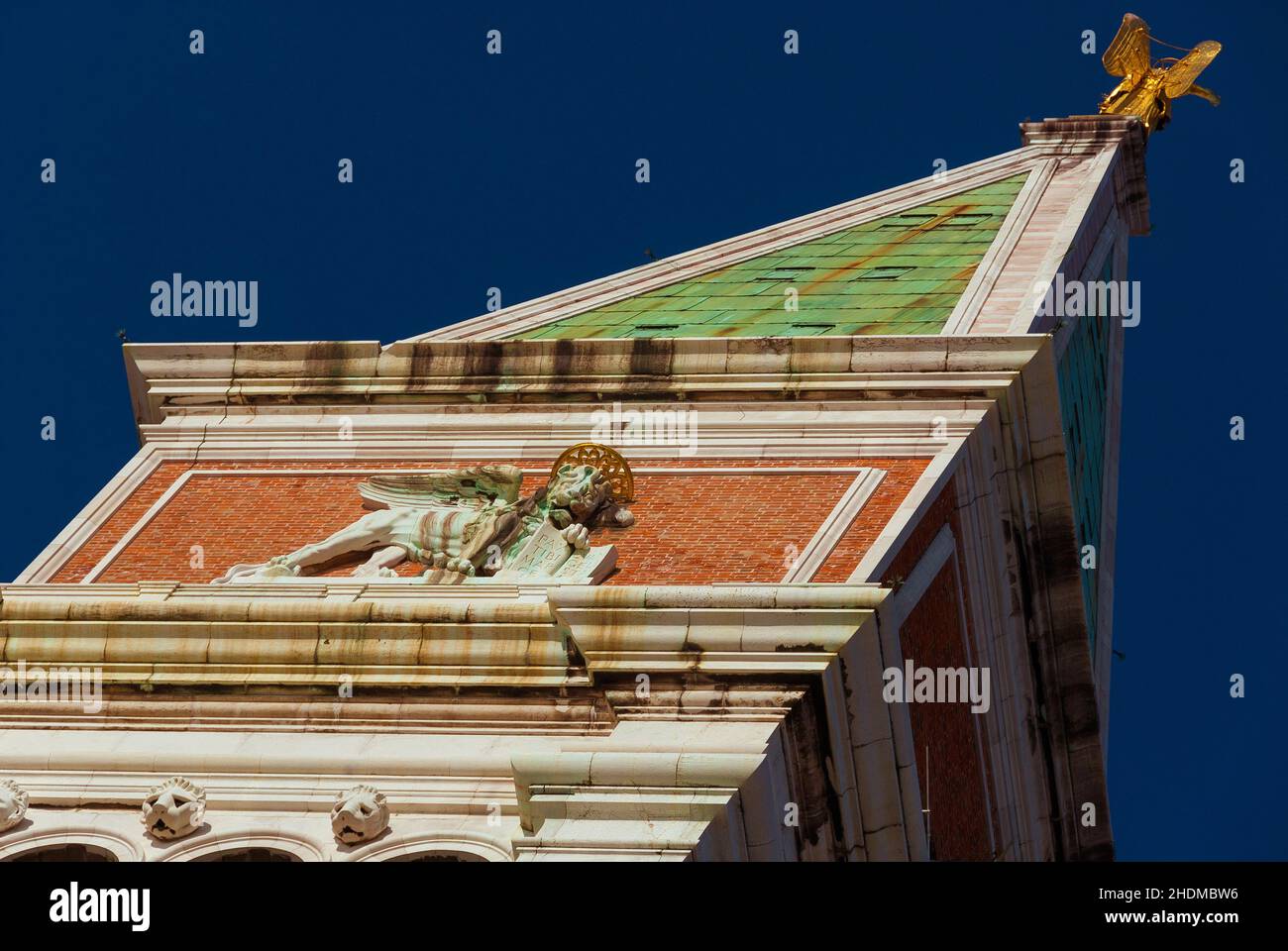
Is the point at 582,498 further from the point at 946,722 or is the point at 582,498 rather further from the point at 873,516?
the point at 946,722

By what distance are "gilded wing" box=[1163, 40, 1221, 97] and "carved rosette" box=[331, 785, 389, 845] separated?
2606 cm

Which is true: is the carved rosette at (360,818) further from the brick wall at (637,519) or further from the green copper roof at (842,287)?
the green copper roof at (842,287)

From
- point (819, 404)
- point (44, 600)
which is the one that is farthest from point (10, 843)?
point (819, 404)

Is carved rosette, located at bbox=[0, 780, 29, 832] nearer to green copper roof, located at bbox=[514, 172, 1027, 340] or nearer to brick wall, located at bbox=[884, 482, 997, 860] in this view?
brick wall, located at bbox=[884, 482, 997, 860]

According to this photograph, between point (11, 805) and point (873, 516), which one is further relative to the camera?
point (873, 516)

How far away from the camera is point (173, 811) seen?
29922 millimetres

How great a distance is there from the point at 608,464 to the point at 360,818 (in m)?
6.74

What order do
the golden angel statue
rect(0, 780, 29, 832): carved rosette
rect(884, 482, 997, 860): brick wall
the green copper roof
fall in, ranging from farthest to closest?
1. the golden angel statue
2. the green copper roof
3. rect(884, 482, 997, 860): brick wall
4. rect(0, 780, 29, 832): carved rosette

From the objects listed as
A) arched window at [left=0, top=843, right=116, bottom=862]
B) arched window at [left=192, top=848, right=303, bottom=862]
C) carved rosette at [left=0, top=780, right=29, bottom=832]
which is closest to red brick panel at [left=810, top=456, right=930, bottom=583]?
arched window at [left=192, top=848, right=303, bottom=862]

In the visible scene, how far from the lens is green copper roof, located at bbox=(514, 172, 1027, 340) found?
4278 centimetres

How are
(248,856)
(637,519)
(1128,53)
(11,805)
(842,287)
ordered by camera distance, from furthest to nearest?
(1128,53), (842,287), (637,519), (11,805), (248,856)

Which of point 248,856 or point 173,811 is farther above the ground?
point 173,811

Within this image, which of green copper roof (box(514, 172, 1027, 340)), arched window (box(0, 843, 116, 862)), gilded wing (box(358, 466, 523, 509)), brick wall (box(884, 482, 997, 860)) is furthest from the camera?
green copper roof (box(514, 172, 1027, 340))

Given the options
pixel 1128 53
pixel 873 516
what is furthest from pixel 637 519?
pixel 1128 53
